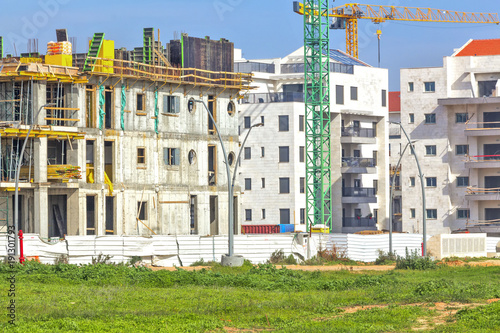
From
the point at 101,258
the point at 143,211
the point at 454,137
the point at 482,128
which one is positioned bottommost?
the point at 101,258

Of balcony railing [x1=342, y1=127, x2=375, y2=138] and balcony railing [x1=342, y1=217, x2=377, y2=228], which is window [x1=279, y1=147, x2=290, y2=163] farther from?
balcony railing [x1=342, y1=217, x2=377, y2=228]

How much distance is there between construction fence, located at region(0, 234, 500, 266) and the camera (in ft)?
157

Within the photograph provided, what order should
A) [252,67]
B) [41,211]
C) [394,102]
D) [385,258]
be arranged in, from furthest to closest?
[394,102] < [252,67] < [41,211] < [385,258]

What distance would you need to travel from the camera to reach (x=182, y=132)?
6994 centimetres

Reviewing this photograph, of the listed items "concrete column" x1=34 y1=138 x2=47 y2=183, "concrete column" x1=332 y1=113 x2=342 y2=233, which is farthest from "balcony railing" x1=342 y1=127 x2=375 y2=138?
"concrete column" x1=34 y1=138 x2=47 y2=183

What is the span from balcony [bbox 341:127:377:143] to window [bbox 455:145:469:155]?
350 inches

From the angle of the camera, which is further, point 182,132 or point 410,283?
point 182,132

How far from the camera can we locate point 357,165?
96.3 metres

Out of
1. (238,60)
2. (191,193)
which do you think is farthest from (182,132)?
(238,60)

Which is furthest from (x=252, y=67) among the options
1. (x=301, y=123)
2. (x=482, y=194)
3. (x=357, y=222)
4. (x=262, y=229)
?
(x=482, y=194)

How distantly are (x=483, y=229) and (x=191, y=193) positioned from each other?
105ft

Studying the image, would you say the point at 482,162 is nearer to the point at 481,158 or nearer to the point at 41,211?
the point at 481,158

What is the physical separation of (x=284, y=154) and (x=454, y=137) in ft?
55.5

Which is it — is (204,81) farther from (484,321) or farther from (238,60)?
(484,321)
